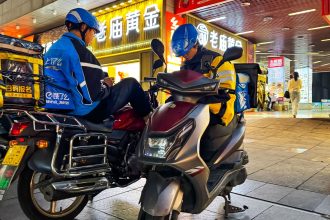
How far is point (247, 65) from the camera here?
322cm

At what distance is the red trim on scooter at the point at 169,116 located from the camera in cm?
201

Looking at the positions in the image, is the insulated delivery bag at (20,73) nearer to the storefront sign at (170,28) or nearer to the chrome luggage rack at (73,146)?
the chrome luggage rack at (73,146)

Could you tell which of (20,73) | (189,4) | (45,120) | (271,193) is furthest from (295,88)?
(20,73)

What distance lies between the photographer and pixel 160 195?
1845 millimetres

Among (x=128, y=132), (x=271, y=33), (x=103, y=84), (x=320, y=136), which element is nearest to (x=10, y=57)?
(x=103, y=84)

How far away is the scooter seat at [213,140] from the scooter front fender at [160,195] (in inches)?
27.1

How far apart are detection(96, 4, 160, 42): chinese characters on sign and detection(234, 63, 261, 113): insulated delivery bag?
27.2ft

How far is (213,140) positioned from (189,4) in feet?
30.1

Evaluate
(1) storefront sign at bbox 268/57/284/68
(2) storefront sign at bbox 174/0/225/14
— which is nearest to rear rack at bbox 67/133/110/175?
(2) storefront sign at bbox 174/0/225/14

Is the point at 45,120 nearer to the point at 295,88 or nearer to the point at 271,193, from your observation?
the point at 271,193

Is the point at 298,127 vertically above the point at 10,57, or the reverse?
the point at 10,57

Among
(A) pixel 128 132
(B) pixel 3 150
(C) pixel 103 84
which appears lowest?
(B) pixel 3 150

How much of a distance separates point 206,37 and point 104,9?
4.41 meters

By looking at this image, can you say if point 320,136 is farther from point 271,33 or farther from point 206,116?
point 271,33
